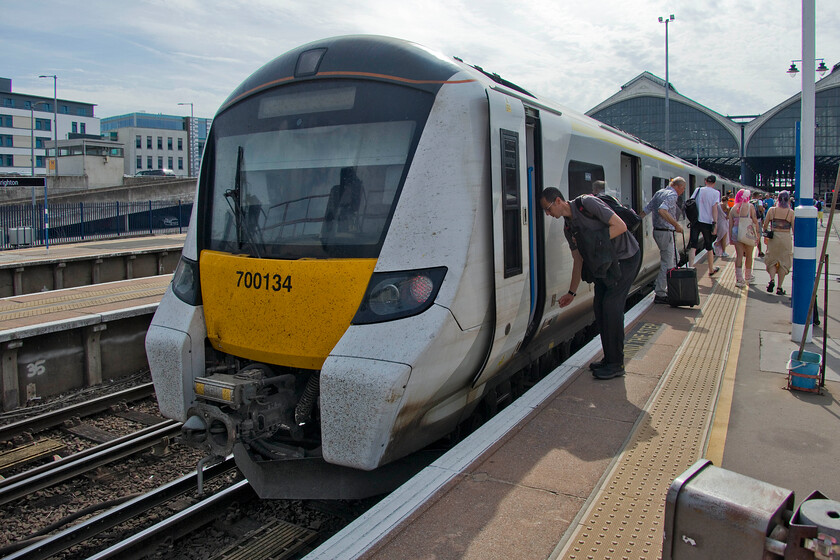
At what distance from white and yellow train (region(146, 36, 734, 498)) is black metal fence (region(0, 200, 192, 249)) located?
17496mm

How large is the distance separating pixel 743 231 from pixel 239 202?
8.98 metres

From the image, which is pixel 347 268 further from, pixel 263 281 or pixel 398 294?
pixel 263 281

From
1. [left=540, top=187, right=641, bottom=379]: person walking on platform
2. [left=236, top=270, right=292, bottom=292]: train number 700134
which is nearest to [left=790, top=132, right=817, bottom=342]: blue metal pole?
[left=540, top=187, right=641, bottom=379]: person walking on platform

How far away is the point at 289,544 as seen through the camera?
4.21 m

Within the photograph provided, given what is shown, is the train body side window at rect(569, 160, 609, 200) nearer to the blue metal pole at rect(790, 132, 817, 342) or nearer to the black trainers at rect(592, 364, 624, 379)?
the black trainers at rect(592, 364, 624, 379)

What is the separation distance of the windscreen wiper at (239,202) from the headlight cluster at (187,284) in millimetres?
428

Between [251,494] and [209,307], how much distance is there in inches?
59.3

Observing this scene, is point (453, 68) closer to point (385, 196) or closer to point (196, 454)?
point (385, 196)

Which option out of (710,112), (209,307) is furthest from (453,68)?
(710,112)

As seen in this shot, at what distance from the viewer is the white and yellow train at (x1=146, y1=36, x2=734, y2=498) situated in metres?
3.72

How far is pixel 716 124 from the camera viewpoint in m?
67.0

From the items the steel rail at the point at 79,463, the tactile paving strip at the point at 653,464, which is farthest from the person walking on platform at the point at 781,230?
the steel rail at the point at 79,463

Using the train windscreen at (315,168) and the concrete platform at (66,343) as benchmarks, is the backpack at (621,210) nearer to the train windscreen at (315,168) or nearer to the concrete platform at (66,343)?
the train windscreen at (315,168)

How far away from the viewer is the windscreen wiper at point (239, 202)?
447 centimetres
